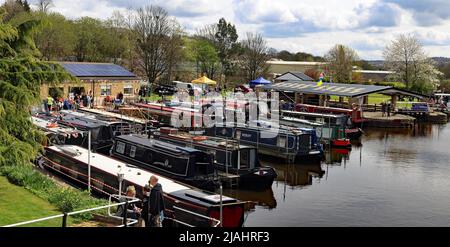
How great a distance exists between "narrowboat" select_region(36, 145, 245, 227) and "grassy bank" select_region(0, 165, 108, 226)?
1483 mm

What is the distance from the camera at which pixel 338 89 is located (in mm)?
53531

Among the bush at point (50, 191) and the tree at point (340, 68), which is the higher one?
the tree at point (340, 68)

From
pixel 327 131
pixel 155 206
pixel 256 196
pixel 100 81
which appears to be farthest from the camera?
pixel 100 81

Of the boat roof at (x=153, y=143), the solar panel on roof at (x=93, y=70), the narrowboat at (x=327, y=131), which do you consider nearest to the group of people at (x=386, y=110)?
the narrowboat at (x=327, y=131)

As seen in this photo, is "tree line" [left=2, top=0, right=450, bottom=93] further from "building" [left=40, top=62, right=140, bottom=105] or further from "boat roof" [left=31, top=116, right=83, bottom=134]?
"boat roof" [left=31, top=116, right=83, bottom=134]

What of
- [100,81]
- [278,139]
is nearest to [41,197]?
[278,139]

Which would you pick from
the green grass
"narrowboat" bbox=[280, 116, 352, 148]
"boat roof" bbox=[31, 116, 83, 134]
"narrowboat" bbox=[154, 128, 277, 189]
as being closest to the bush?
the green grass

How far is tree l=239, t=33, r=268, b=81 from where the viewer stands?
8250cm

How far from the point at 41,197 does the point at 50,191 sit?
102cm

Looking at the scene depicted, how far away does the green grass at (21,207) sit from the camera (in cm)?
1396

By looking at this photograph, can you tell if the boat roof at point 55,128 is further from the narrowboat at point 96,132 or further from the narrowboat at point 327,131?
the narrowboat at point 327,131

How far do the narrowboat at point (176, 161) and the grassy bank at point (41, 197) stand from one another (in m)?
5.33

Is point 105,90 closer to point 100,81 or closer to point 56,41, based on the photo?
point 100,81
